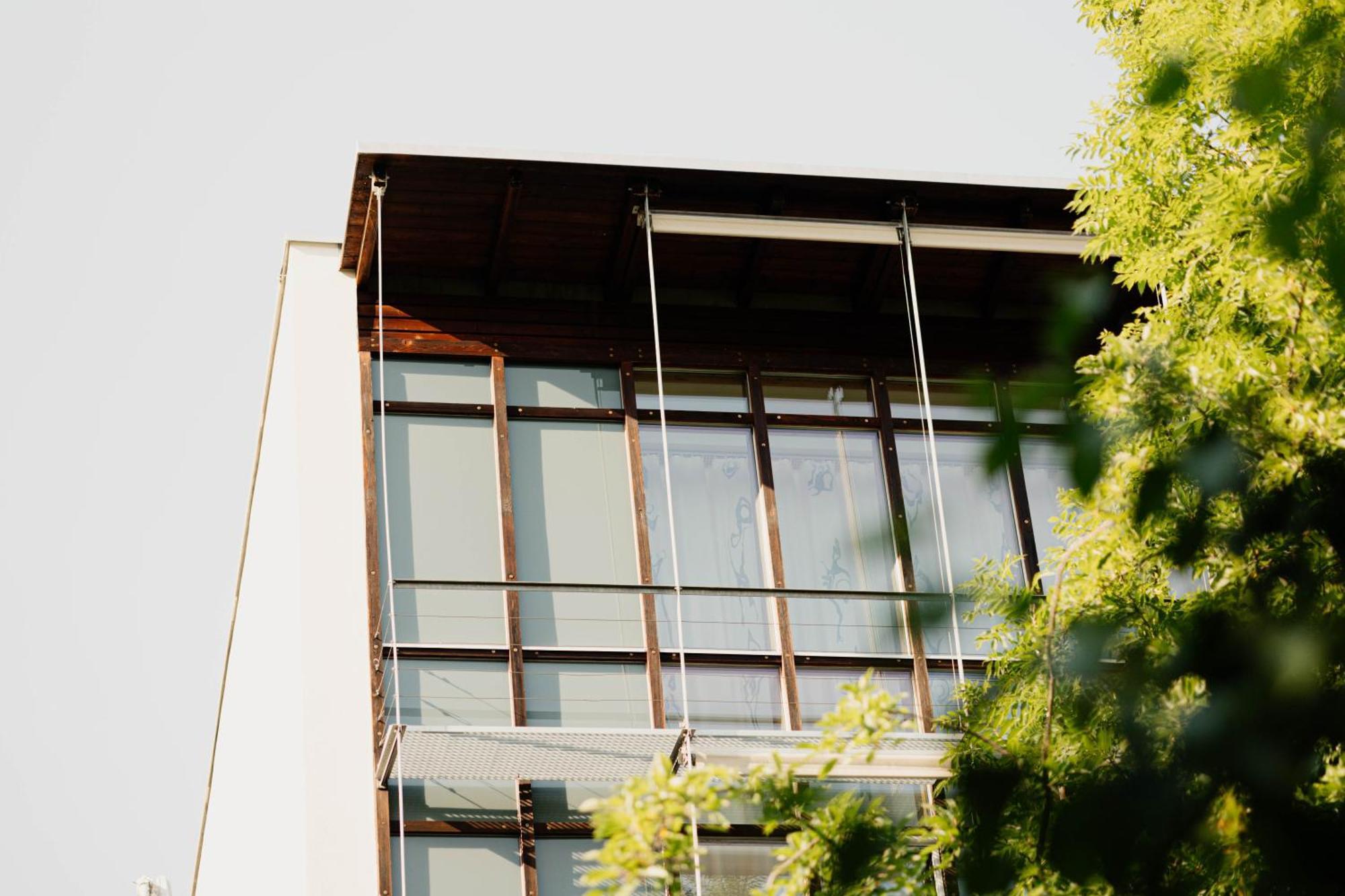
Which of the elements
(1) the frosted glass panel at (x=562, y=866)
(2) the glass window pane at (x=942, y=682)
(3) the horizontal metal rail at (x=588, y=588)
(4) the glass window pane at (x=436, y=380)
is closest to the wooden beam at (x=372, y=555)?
(4) the glass window pane at (x=436, y=380)

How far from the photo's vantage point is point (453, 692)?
33.9 ft

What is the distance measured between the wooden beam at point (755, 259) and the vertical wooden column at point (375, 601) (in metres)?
2.49

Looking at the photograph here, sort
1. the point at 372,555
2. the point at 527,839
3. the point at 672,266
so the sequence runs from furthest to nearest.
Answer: the point at 672,266, the point at 372,555, the point at 527,839

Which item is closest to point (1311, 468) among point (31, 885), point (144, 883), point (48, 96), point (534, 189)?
point (534, 189)

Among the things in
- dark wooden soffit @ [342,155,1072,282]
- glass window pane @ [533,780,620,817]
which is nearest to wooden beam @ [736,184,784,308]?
dark wooden soffit @ [342,155,1072,282]

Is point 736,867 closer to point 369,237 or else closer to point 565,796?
point 565,796

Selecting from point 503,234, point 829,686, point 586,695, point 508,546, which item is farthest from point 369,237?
point 829,686

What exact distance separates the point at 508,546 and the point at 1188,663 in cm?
762

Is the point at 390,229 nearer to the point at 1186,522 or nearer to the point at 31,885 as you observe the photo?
the point at 1186,522

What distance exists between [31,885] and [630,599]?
111m

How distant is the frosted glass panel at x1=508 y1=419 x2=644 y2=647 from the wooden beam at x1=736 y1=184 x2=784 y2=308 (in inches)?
51.8

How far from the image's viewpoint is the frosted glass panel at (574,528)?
10.7 metres

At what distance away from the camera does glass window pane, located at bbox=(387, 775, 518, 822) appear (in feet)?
32.6

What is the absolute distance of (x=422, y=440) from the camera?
436 inches
